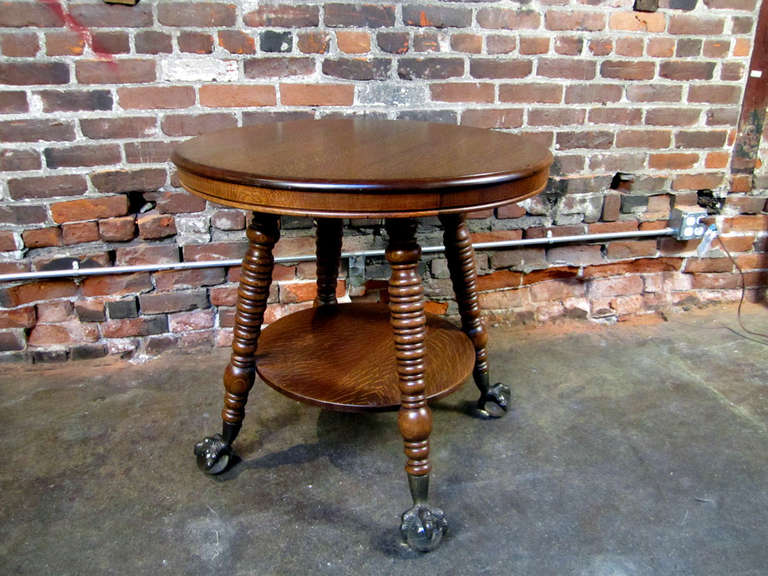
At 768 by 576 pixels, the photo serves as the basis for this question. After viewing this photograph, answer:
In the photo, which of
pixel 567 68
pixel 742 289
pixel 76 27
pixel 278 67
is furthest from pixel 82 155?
pixel 742 289

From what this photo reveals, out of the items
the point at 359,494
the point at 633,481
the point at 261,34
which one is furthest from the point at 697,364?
the point at 261,34

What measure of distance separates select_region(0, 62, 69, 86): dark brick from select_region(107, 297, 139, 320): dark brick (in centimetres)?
69

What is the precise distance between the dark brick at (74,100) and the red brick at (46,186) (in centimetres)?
20

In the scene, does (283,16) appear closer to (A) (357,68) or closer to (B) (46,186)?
(A) (357,68)

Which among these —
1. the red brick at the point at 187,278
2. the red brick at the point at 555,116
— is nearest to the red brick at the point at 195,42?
the red brick at the point at 187,278

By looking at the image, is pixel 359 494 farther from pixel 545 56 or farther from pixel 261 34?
pixel 545 56

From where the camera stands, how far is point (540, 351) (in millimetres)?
2092

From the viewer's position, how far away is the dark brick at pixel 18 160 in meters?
1.74

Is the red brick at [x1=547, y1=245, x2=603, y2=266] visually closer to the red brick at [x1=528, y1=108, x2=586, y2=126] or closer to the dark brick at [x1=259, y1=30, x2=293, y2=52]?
the red brick at [x1=528, y1=108, x2=586, y2=126]

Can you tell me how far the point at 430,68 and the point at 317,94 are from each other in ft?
1.20

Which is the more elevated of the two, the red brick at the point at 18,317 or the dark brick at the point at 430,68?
the dark brick at the point at 430,68

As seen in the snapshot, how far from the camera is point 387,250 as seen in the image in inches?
46.5

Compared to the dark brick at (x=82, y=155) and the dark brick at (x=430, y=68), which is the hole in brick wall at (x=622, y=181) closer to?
the dark brick at (x=430, y=68)

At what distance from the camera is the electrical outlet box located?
2.22 m
